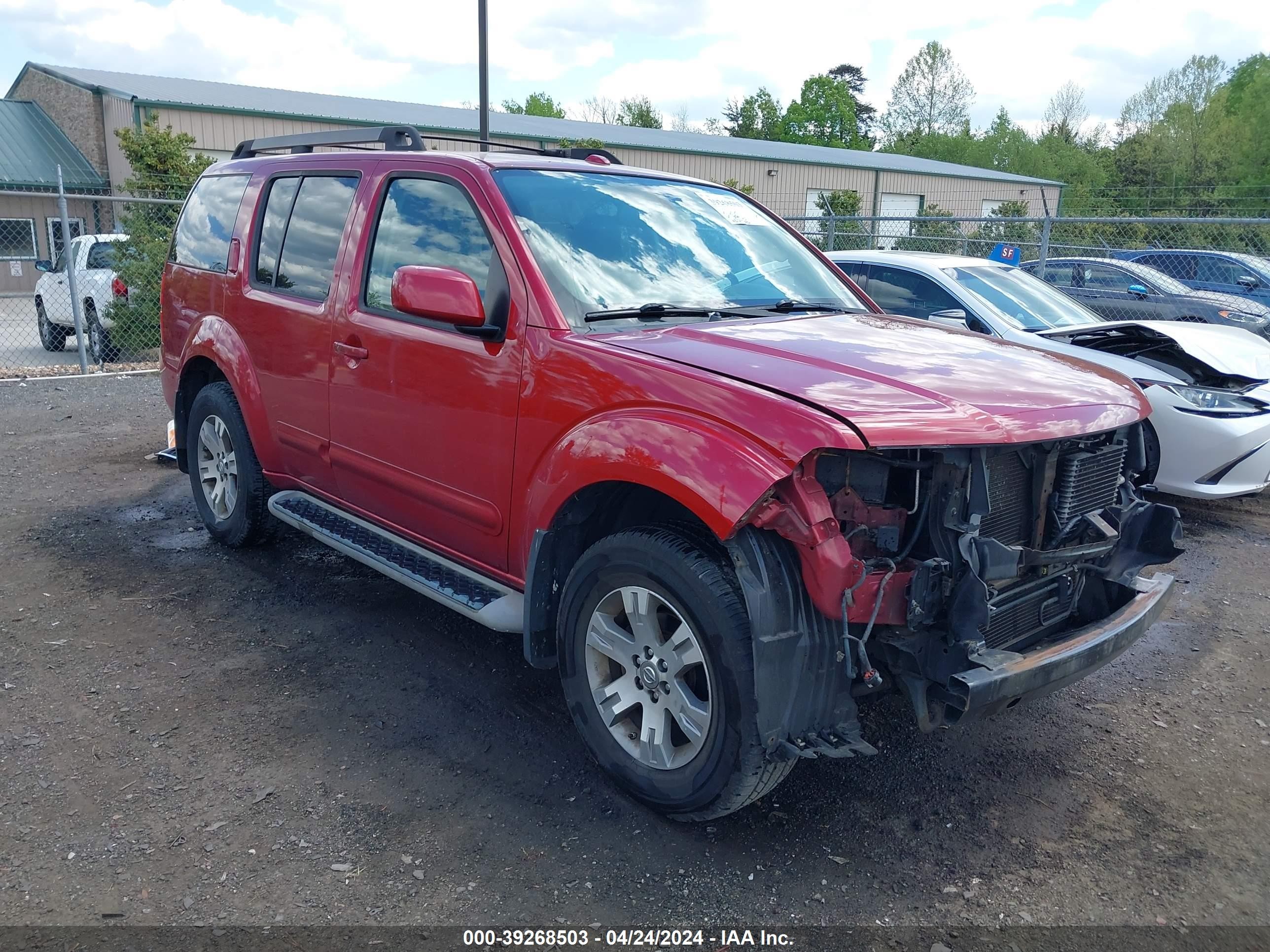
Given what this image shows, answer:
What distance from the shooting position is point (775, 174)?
36.1m

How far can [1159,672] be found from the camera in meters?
4.41

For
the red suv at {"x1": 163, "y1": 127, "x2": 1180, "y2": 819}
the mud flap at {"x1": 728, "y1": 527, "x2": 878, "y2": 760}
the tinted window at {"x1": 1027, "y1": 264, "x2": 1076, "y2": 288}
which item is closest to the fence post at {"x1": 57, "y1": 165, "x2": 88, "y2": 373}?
the red suv at {"x1": 163, "y1": 127, "x2": 1180, "y2": 819}

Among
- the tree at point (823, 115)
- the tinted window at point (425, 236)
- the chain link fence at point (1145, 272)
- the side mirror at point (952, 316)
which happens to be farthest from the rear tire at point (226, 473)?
the tree at point (823, 115)

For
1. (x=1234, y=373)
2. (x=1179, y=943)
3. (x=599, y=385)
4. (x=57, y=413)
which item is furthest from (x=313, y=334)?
(x=57, y=413)

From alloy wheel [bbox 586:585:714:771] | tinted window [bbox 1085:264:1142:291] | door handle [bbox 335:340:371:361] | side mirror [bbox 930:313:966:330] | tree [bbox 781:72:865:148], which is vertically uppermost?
tree [bbox 781:72:865:148]

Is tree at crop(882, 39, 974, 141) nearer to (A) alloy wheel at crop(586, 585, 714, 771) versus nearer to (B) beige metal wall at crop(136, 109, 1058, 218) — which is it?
(B) beige metal wall at crop(136, 109, 1058, 218)

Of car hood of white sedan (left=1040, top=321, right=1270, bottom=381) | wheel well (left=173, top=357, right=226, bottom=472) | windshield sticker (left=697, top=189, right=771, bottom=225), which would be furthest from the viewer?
car hood of white sedan (left=1040, top=321, right=1270, bottom=381)

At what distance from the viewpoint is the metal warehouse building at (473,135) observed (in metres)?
25.4

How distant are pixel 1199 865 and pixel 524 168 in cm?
343

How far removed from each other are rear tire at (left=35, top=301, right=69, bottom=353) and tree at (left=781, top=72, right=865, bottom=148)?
6940 centimetres

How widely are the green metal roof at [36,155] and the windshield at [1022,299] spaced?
86.7 feet

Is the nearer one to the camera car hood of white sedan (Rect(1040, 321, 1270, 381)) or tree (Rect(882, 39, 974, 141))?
car hood of white sedan (Rect(1040, 321, 1270, 381))

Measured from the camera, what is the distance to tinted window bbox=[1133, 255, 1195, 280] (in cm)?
Answer: 1484

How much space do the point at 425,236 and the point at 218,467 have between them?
239 centimetres
